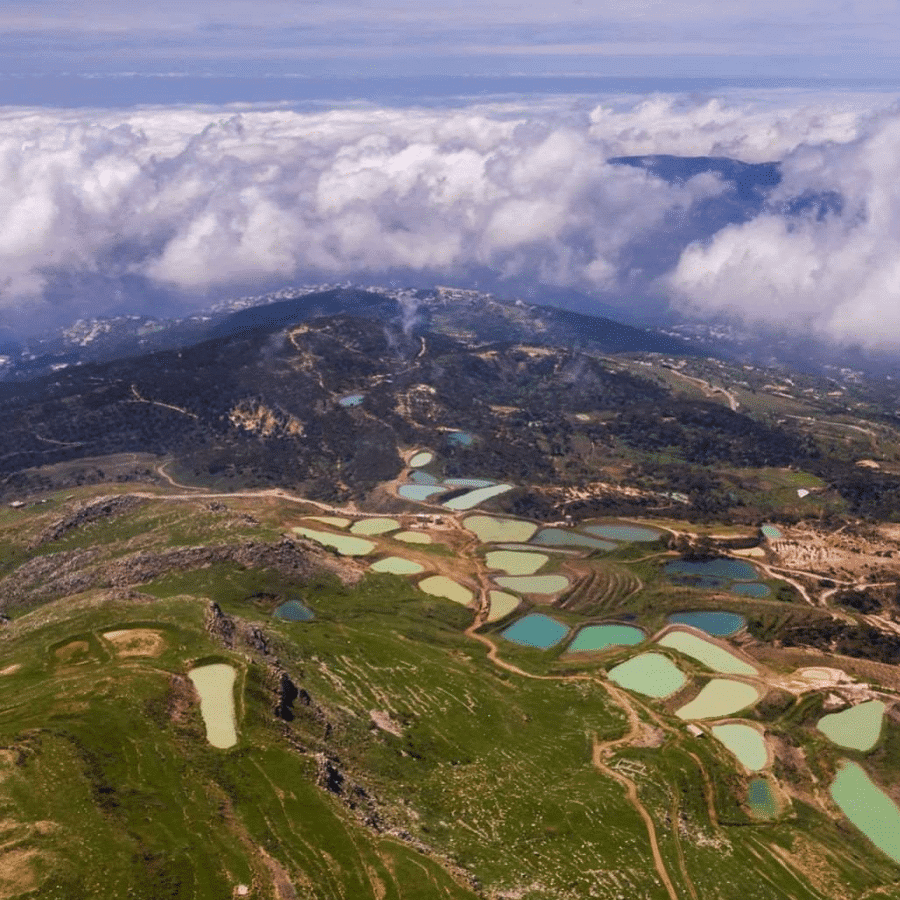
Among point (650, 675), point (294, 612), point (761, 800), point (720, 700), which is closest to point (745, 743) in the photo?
point (720, 700)

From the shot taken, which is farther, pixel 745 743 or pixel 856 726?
pixel 856 726

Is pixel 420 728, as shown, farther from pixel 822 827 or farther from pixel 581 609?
pixel 581 609

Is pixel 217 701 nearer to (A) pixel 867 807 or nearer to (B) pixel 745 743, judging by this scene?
(B) pixel 745 743

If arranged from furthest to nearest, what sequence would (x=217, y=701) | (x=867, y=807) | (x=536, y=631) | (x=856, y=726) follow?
1. (x=536, y=631)
2. (x=856, y=726)
3. (x=867, y=807)
4. (x=217, y=701)

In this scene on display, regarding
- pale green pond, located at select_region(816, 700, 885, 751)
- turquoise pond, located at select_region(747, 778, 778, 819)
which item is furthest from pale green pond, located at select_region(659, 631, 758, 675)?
turquoise pond, located at select_region(747, 778, 778, 819)

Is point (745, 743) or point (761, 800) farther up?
point (761, 800)

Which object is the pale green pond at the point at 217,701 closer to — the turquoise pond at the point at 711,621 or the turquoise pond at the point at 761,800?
the turquoise pond at the point at 761,800

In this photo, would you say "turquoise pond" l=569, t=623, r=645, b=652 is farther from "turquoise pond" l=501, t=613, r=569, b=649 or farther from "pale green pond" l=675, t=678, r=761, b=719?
"pale green pond" l=675, t=678, r=761, b=719
